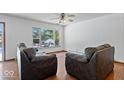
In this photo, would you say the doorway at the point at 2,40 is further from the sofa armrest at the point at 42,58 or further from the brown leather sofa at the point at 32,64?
the sofa armrest at the point at 42,58

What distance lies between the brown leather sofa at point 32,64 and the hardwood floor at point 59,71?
16 cm

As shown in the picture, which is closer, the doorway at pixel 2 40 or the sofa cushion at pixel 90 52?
the doorway at pixel 2 40

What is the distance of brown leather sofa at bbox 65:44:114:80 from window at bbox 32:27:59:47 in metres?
0.50

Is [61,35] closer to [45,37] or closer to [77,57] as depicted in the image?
[45,37]

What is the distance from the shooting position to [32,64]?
2145mm

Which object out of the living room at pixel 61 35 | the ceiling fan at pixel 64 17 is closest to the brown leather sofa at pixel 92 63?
the living room at pixel 61 35

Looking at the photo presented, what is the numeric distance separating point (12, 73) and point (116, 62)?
7.66 feet

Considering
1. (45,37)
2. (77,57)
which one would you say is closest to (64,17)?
(45,37)

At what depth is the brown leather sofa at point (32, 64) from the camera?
2.05m

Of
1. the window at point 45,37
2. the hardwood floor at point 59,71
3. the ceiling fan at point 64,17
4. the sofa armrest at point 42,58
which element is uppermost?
the ceiling fan at point 64,17

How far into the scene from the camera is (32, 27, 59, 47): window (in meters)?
2.10

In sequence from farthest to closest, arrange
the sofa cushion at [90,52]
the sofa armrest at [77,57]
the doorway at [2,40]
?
1. the sofa armrest at [77,57]
2. the sofa cushion at [90,52]
3. the doorway at [2,40]
